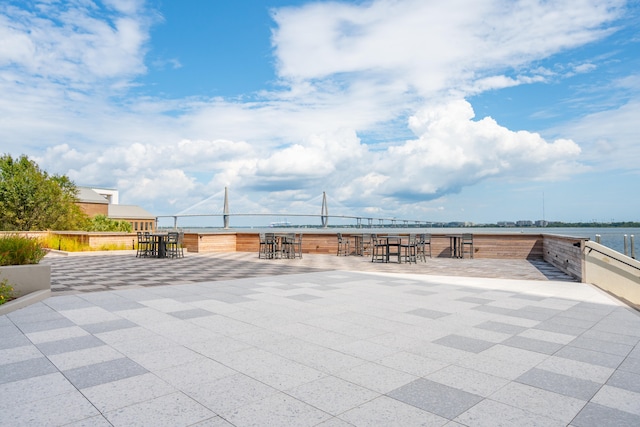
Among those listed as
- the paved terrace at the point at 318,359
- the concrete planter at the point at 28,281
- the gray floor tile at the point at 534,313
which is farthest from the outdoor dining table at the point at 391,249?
the concrete planter at the point at 28,281

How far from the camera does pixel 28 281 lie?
251 inches

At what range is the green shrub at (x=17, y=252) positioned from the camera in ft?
21.2

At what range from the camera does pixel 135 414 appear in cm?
246

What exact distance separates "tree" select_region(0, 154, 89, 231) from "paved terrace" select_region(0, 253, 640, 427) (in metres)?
19.5

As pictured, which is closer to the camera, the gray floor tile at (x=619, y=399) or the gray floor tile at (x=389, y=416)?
the gray floor tile at (x=389, y=416)

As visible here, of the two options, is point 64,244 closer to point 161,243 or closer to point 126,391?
point 161,243

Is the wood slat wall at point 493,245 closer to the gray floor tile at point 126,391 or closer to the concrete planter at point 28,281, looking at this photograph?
the concrete planter at point 28,281

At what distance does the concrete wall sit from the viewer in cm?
800

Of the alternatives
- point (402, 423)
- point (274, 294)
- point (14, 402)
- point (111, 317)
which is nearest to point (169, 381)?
point (14, 402)

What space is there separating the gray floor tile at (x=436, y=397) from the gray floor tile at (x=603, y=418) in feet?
1.85

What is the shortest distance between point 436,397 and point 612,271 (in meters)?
7.57

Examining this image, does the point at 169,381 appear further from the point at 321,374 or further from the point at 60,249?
the point at 60,249

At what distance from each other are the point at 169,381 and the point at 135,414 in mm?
551

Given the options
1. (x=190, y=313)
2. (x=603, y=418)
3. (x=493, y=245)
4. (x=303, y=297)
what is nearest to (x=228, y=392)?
(x=603, y=418)
